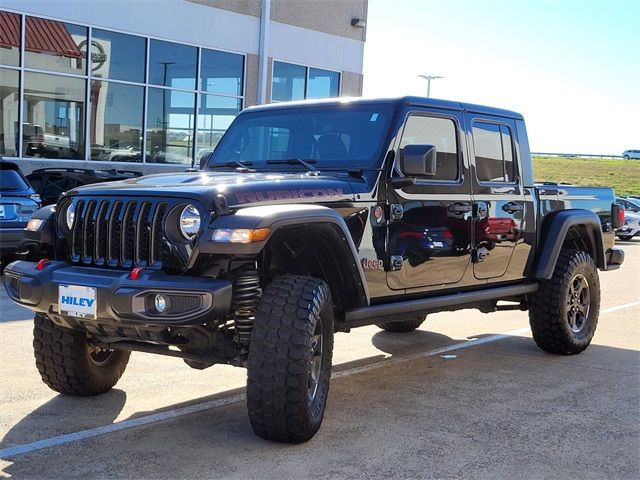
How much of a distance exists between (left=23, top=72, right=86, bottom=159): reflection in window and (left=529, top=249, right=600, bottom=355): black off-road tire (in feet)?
42.3

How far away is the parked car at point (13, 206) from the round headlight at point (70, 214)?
5810 millimetres

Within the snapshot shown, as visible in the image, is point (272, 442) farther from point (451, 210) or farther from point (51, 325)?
point (451, 210)

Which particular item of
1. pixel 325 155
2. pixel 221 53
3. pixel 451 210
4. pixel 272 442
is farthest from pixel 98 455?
pixel 221 53

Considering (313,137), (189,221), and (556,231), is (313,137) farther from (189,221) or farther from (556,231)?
(556,231)

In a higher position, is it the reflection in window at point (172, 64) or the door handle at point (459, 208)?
the reflection in window at point (172, 64)

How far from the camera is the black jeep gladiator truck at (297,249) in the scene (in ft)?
14.0

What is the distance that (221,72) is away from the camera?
2112 centimetres

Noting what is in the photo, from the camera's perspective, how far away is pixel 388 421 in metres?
4.98

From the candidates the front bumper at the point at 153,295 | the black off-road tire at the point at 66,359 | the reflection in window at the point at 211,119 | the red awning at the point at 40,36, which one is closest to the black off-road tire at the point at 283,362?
the front bumper at the point at 153,295

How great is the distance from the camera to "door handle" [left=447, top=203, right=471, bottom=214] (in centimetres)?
584

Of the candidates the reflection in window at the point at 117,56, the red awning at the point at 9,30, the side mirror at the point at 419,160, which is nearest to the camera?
the side mirror at the point at 419,160

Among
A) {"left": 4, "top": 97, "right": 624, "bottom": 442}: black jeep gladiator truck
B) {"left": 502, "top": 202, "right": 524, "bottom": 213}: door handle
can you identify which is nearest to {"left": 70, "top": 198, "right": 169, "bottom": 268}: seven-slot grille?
{"left": 4, "top": 97, "right": 624, "bottom": 442}: black jeep gladiator truck

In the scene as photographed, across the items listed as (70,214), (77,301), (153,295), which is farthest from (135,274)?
(70,214)

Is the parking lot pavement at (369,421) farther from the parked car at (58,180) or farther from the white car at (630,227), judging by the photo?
the white car at (630,227)
